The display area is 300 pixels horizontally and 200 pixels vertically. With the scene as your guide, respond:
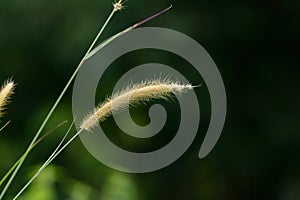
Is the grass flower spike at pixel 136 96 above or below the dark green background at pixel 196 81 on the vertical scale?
below

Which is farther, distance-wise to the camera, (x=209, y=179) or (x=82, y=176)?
(x=209, y=179)

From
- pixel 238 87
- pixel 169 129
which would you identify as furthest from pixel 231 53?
pixel 169 129

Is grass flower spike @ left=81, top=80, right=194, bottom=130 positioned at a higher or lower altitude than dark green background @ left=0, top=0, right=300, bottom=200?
lower

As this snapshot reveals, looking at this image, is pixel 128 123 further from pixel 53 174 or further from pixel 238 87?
pixel 53 174

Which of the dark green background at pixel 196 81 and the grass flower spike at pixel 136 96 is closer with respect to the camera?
the grass flower spike at pixel 136 96

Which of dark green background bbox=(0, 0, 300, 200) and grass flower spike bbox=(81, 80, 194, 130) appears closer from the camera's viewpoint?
grass flower spike bbox=(81, 80, 194, 130)

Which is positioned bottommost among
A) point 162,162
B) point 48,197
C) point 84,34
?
point 48,197

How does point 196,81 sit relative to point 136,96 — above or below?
above

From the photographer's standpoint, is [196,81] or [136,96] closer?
[136,96]
